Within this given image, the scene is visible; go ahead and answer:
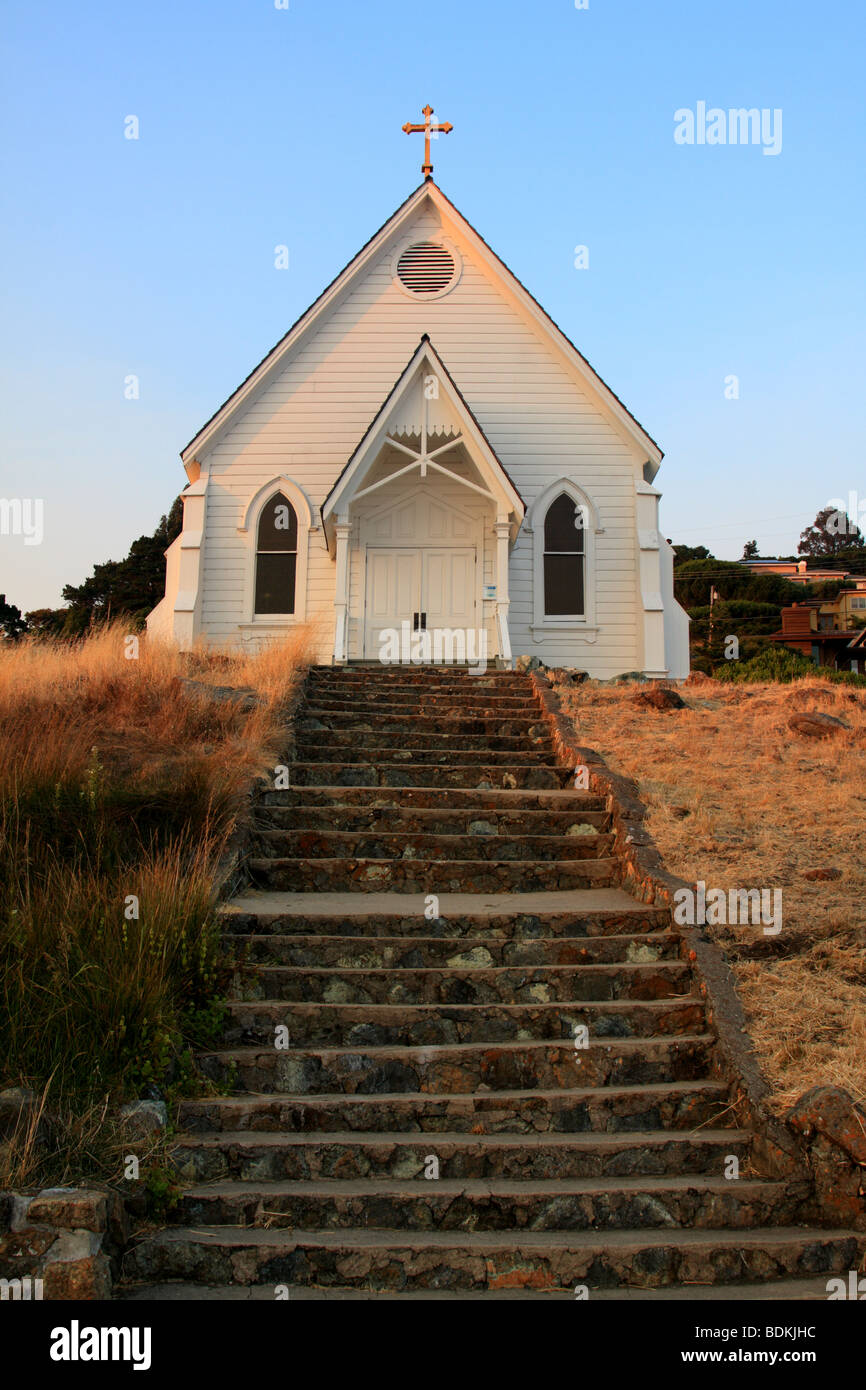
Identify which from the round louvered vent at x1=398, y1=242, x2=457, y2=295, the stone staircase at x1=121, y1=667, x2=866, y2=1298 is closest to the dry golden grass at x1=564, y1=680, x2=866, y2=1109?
the stone staircase at x1=121, y1=667, x2=866, y2=1298

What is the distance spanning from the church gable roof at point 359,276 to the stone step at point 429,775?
30.9 ft

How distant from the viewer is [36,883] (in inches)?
269

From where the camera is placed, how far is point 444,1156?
17.7 feet

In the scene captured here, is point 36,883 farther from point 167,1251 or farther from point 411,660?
point 411,660

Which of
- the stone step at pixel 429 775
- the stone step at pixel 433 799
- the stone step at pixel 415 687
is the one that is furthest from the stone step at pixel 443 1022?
the stone step at pixel 415 687

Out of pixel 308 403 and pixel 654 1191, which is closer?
pixel 654 1191

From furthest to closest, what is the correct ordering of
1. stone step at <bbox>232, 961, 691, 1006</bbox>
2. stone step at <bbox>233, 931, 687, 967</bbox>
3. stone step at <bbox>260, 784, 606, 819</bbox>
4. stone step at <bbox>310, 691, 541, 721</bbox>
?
stone step at <bbox>310, 691, 541, 721</bbox> < stone step at <bbox>260, 784, 606, 819</bbox> < stone step at <bbox>233, 931, 687, 967</bbox> < stone step at <bbox>232, 961, 691, 1006</bbox>

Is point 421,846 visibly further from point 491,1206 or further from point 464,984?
point 491,1206

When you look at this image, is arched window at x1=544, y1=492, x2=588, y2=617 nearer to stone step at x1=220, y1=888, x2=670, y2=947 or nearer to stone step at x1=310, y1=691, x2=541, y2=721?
stone step at x1=310, y1=691, x2=541, y2=721

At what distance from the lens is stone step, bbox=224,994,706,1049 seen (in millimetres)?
6285

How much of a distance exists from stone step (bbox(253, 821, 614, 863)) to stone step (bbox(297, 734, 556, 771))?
68.2 inches

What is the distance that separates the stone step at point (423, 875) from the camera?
830 cm
